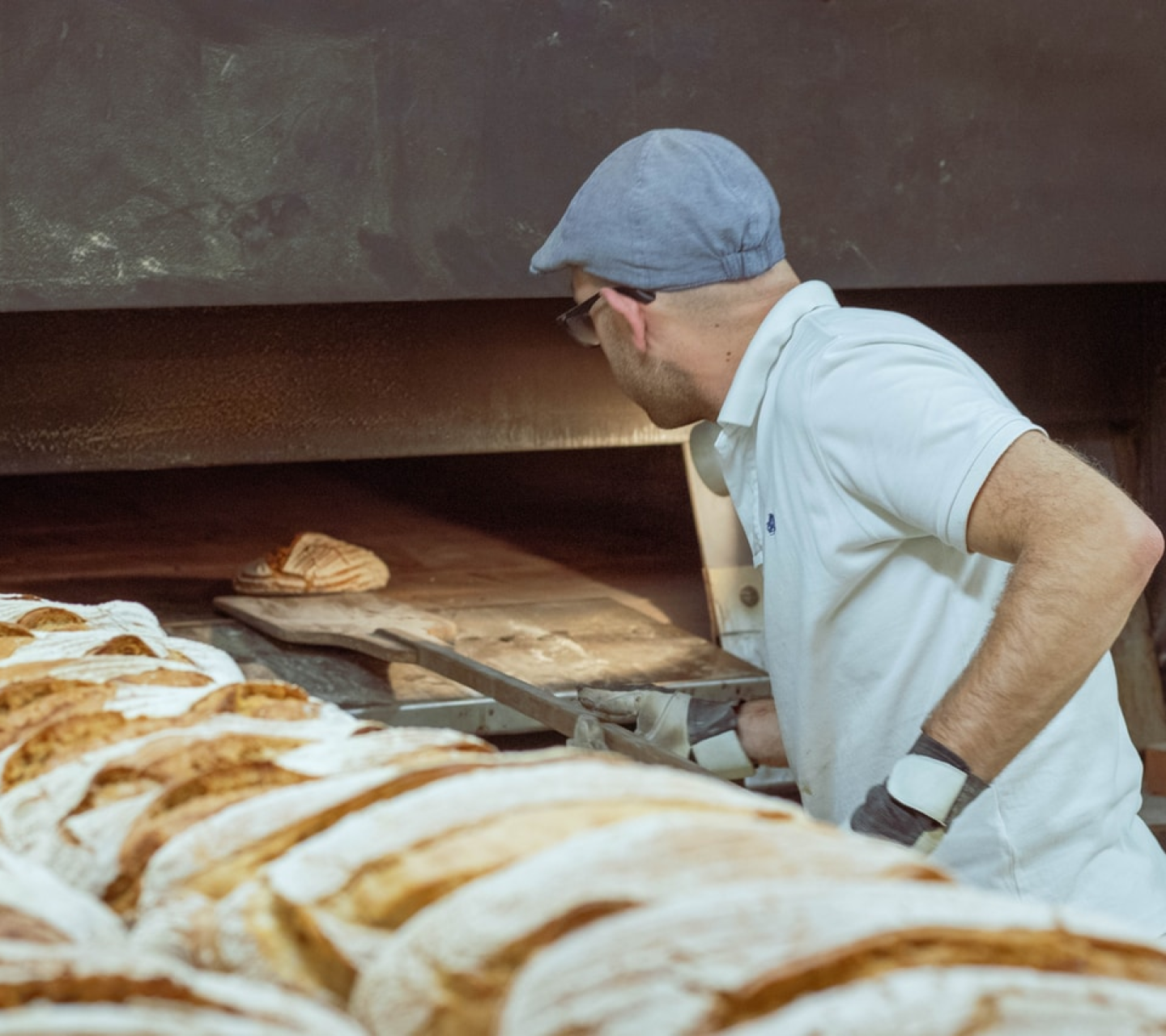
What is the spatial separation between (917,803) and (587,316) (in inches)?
34.1

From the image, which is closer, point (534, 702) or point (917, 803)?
point (917, 803)

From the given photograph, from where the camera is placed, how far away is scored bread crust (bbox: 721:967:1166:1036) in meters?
0.57

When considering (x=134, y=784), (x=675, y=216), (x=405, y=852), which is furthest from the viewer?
(x=675, y=216)

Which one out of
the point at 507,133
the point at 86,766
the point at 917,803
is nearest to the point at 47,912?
the point at 86,766

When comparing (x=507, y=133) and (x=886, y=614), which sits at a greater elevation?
(x=507, y=133)

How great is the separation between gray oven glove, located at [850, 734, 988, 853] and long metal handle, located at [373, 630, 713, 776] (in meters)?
0.17

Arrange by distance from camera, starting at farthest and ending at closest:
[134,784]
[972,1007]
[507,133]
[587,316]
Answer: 1. [507,133]
2. [587,316]
3. [134,784]
4. [972,1007]

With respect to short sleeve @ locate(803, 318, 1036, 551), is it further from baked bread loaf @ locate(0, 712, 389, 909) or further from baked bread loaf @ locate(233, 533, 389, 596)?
baked bread loaf @ locate(233, 533, 389, 596)

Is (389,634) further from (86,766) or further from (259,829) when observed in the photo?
(259,829)

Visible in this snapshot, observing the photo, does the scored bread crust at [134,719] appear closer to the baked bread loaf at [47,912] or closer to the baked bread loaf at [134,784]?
the baked bread loaf at [134,784]

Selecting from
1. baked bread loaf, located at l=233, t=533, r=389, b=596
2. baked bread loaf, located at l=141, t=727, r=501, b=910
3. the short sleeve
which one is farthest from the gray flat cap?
baked bread loaf, located at l=233, t=533, r=389, b=596

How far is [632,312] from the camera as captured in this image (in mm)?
1918

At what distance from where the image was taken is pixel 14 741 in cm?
111

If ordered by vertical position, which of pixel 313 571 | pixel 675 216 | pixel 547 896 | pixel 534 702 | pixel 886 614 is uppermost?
pixel 675 216
